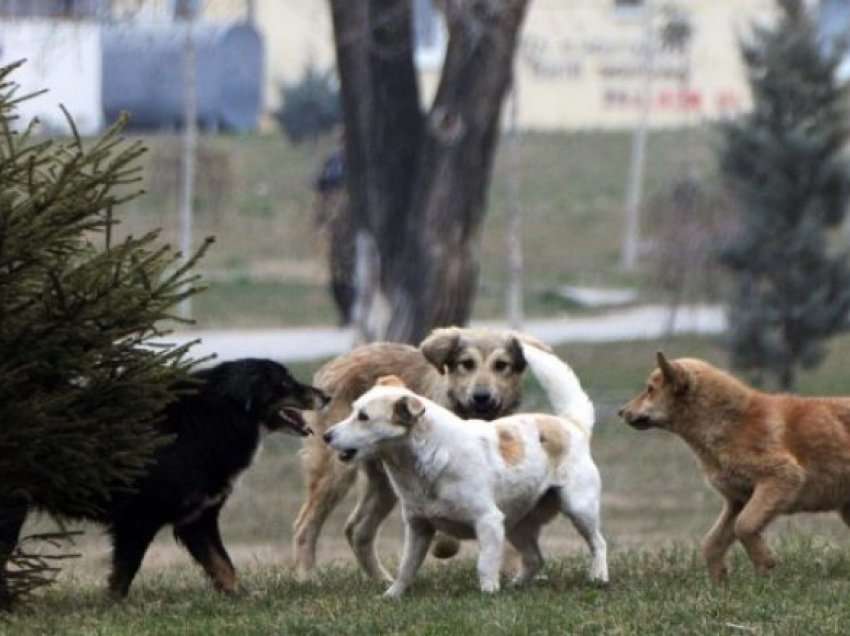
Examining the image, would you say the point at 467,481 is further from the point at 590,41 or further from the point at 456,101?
the point at 590,41

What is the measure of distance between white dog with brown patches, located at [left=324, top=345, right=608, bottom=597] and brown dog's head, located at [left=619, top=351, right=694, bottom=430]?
264mm

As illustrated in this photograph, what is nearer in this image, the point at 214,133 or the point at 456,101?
the point at 456,101

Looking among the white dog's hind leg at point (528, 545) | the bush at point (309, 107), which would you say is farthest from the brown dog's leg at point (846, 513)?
the bush at point (309, 107)

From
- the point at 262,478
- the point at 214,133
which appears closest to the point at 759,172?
the point at 262,478

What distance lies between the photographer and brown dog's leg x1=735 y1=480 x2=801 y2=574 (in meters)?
10.1

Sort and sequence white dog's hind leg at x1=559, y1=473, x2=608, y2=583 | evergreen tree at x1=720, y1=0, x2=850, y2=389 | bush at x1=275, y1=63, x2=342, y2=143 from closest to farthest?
white dog's hind leg at x1=559, y1=473, x2=608, y2=583 → evergreen tree at x1=720, y1=0, x2=850, y2=389 → bush at x1=275, y1=63, x2=342, y2=143

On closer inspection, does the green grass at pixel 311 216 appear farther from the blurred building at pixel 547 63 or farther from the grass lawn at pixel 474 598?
the grass lawn at pixel 474 598

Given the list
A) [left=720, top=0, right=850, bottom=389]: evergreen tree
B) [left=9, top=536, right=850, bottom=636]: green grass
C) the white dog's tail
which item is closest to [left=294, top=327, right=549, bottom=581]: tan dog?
the white dog's tail

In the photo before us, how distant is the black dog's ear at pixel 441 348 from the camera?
1168 cm

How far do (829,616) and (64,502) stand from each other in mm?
3292

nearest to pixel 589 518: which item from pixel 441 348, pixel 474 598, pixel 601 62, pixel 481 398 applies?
pixel 474 598

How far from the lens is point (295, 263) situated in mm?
39344

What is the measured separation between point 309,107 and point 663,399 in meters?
35.1

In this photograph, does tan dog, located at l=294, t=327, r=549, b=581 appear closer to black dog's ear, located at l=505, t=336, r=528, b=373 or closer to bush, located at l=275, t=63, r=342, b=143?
black dog's ear, located at l=505, t=336, r=528, b=373
